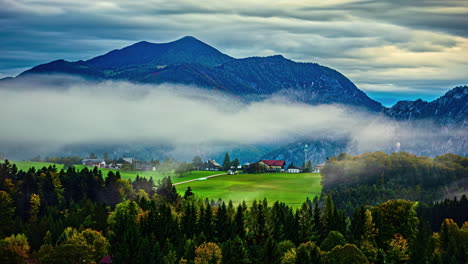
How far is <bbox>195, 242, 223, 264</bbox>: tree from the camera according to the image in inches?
5856

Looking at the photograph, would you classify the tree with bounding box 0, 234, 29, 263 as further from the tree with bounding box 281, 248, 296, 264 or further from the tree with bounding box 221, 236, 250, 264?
the tree with bounding box 281, 248, 296, 264

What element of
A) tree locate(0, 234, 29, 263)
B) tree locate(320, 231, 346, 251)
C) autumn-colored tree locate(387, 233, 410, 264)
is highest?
tree locate(0, 234, 29, 263)

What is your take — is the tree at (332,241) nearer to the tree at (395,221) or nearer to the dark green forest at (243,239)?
the dark green forest at (243,239)

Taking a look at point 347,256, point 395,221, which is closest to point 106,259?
point 347,256

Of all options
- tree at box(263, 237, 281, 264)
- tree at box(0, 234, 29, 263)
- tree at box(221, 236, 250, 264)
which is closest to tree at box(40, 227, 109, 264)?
tree at box(0, 234, 29, 263)

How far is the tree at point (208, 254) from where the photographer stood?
149 m

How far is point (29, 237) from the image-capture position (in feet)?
598

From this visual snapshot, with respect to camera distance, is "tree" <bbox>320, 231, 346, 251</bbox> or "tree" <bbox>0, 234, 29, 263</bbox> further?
"tree" <bbox>320, 231, 346, 251</bbox>

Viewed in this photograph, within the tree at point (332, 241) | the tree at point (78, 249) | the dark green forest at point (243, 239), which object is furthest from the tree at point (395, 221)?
the tree at point (78, 249)

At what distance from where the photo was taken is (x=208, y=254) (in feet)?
497

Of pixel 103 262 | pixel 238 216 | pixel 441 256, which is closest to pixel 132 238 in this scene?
pixel 103 262

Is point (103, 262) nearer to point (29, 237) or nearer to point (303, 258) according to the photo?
point (29, 237)

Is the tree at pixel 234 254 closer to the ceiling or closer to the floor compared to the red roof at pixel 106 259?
closer to the ceiling

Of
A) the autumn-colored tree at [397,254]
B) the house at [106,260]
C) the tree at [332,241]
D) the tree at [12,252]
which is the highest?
the tree at [12,252]
